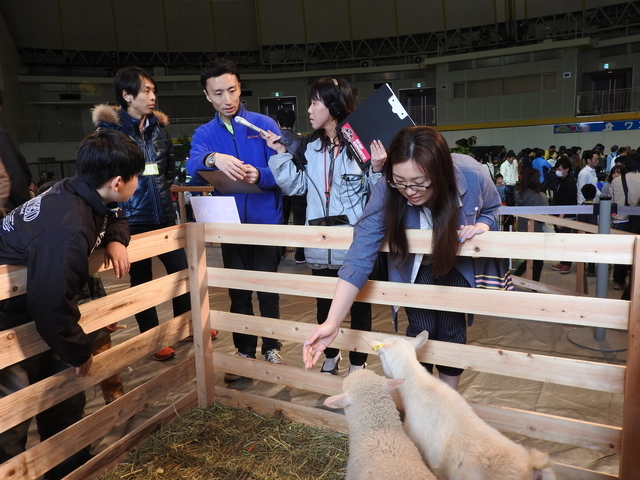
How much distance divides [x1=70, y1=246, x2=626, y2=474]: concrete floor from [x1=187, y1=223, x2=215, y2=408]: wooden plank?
27 cm

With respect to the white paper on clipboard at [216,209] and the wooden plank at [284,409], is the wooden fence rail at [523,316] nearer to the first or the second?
the wooden plank at [284,409]

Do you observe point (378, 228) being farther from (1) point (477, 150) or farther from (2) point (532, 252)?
(1) point (477, 150)

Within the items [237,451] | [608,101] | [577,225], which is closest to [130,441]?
[237,451]

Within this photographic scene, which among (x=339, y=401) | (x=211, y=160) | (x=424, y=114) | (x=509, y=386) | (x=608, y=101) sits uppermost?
(x=424, y=114)

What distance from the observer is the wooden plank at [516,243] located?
156 centimetres

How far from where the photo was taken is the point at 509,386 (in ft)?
8.85

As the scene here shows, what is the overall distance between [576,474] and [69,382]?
1.98 m

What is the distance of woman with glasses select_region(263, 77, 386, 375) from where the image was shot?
92.0 inches

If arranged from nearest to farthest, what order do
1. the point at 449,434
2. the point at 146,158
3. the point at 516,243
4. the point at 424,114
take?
the point at 449,434
the point at 516,243
the point at 146,158
the point at 424,114

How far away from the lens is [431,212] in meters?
1.72

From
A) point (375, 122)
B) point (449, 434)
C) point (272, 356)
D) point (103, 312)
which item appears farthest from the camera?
point (272, 356)

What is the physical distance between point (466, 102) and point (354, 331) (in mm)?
18159

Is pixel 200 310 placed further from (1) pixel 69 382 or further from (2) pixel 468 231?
(2) pixel 468 231

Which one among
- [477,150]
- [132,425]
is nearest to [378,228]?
[132,425]
